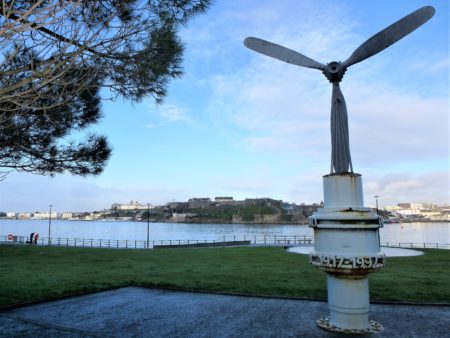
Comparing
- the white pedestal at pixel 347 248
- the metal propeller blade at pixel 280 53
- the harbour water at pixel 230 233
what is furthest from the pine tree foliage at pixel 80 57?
the harbour water at pixel 230 233

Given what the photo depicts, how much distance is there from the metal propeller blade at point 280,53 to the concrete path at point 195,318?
3753 millimetres

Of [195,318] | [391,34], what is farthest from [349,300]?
[391,34]

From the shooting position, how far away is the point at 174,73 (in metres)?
5.83

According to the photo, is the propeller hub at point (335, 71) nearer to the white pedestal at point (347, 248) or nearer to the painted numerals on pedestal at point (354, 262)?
the white pedestal at point (347, 248)

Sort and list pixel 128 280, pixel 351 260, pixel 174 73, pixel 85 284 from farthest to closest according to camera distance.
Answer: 1. pixel 128 280
2. pixel 85 284
3. pixel 174 73
4. pixel 351 260

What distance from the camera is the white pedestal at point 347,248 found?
4641 millimetres

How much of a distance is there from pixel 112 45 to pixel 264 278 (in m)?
Answer: 7.96

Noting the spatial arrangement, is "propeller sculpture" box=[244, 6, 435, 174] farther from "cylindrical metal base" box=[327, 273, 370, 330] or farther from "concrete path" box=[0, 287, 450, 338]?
"concrete path" box=[0, 287, 450, 338]

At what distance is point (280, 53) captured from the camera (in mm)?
5547

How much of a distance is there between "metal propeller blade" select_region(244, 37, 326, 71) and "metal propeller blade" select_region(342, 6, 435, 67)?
0.51m

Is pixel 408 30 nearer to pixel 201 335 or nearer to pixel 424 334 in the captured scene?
pixel 424 334

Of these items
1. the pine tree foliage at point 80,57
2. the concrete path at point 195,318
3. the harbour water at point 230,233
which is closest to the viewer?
the pine tree foliage at point 80,57

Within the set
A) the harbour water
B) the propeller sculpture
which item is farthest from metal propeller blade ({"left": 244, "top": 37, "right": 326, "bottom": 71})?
the harbour water

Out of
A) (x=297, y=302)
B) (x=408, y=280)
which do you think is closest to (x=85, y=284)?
(x=297, y=302)
